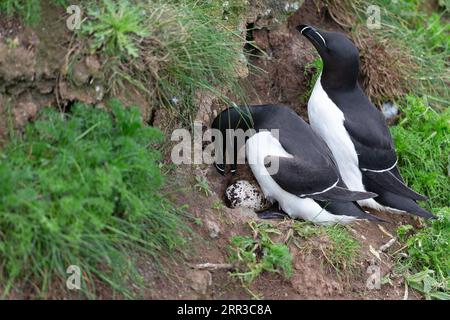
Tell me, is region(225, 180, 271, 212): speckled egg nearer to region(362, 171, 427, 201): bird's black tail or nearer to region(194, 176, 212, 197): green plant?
region(194, 176, 212, 197): green plant

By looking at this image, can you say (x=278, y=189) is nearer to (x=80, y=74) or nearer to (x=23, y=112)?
(x=80, y=74)

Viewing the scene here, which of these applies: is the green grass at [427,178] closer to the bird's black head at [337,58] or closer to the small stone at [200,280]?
the bird's black head at [337,58]

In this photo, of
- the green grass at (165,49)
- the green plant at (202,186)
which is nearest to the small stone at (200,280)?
the green plant at (202,186)

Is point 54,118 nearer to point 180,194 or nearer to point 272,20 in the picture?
A: point 180,194

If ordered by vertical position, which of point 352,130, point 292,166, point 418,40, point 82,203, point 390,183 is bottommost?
point 390,183

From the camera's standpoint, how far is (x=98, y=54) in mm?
4996

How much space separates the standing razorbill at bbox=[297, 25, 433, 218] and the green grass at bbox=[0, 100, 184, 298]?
181 cm

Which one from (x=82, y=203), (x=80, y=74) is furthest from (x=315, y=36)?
(x=82, y=203)

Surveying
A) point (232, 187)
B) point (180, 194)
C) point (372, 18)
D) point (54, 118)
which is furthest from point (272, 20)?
point (54, 118)

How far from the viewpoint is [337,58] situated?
20.1ft

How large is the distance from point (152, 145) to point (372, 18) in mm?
2844

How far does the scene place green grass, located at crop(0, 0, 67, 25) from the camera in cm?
488

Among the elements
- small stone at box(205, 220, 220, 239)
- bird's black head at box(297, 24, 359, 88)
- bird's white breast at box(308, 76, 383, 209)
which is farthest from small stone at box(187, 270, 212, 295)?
bird's black head at box(297, 24, 359, 88)

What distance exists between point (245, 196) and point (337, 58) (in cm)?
130
